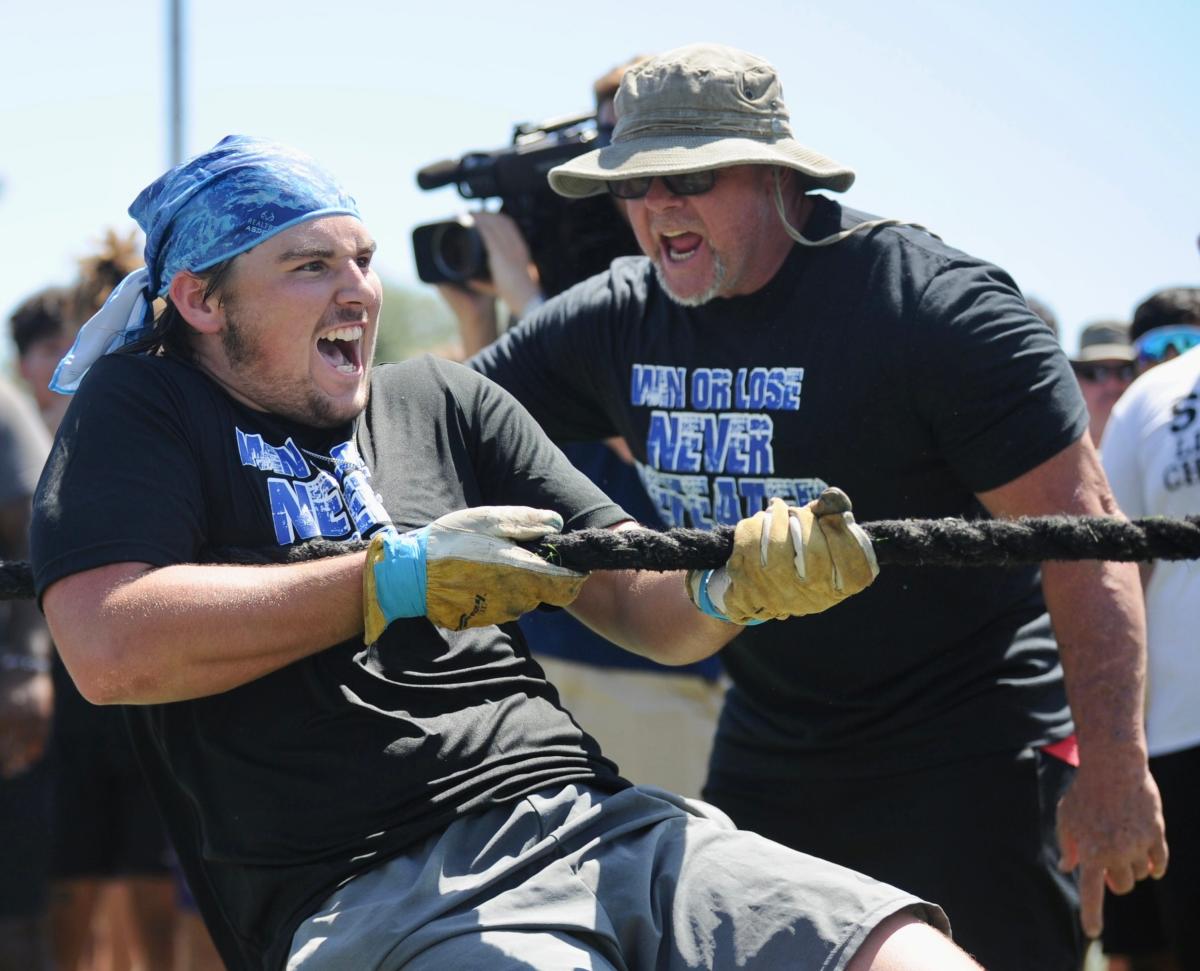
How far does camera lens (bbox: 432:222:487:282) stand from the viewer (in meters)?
4.63

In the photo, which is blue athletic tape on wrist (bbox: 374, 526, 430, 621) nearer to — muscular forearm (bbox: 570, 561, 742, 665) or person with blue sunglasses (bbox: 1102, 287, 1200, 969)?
muscular forearm (bbox: 570, 561, 742, 665)

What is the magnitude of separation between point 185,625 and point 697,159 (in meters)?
1.58

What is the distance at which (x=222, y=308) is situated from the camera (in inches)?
101

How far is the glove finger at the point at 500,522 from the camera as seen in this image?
2256 millimetres

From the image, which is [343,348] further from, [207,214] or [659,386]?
[659,386]

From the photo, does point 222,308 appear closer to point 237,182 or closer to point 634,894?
point 237,182

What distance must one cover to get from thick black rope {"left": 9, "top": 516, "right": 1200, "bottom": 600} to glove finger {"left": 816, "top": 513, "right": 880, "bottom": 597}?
3cm

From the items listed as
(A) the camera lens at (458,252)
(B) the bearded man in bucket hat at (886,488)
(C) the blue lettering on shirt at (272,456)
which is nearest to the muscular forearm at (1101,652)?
(B) the bearded man in bucket hat at (886,488)

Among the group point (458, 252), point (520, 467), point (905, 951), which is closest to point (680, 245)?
point (520, 467)

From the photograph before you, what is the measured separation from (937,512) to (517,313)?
66.6 inches

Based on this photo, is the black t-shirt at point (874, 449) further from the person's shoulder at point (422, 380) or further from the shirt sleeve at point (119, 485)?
the shirt sleeve at point (119, 485)

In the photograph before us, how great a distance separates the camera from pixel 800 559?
2.15 meters

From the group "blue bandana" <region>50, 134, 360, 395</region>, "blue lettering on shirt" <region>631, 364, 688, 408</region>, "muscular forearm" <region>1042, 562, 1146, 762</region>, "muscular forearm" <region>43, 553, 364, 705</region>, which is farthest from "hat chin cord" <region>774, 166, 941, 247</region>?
"muscular forearm" <region>43, 553, 364, 705</region>

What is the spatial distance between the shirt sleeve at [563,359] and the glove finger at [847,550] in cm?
142
